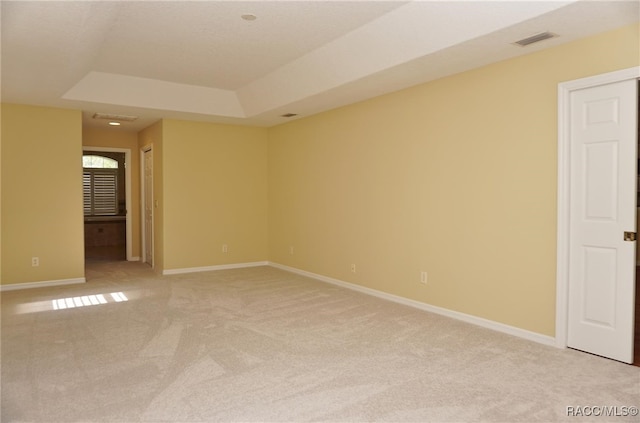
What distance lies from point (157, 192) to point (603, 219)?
6091mm

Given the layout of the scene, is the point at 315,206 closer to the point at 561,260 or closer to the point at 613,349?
the point at 561,260

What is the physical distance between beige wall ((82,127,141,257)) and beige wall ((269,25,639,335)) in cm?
369

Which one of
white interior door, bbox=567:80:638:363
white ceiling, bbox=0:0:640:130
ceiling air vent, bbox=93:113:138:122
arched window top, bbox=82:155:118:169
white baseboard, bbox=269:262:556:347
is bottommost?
white baseboard, bbox=269:262:556:347

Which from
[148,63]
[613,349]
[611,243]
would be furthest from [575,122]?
[148,63]

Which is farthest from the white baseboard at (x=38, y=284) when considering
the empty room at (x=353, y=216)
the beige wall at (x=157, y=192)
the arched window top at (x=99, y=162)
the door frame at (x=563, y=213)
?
the door frame at (x=563, y=213)

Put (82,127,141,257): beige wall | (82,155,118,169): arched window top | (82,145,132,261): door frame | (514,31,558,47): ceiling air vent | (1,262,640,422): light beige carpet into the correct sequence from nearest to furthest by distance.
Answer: (1,262,640,422): light beige carpet
(514,31,558,47): ceiling air vent
(82,127,141,257): beige wall
(82,145,132,261): door frame
(82,155,118,169): arched window top

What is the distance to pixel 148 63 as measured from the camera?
5023 mm

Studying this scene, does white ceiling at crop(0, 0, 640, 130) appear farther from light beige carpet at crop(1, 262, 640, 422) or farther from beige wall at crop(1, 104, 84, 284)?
light beige carpet at crop(1, 262, 640, 422)

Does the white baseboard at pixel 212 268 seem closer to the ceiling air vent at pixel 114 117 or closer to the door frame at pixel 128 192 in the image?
the door frame at pixel 128 192

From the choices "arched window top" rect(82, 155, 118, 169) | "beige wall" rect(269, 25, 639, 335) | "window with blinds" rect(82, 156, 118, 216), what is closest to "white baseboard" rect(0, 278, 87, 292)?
"beige wall" rect(269, 25, 639, 335)

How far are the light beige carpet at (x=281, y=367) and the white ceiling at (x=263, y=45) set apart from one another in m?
2.41

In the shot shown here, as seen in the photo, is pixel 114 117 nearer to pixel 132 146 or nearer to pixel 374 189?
pixel 132 146

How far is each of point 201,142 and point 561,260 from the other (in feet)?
17.8

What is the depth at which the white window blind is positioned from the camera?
10.4 m
